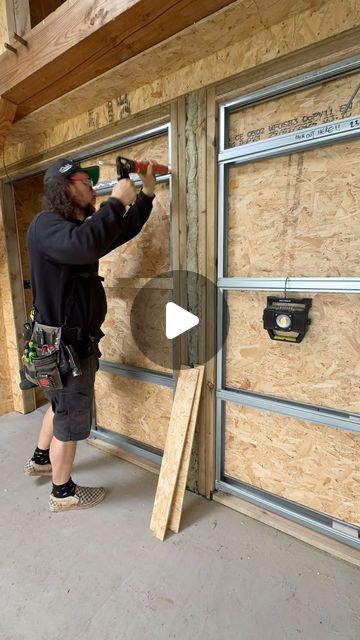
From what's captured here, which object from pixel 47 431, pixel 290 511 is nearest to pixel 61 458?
pixel 47 431

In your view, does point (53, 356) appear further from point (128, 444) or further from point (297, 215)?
point (297, 215)

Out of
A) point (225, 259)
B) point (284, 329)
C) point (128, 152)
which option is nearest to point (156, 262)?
point (225, 259)

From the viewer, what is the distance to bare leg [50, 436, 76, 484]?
1.50 m

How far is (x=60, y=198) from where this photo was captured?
138 centimetres

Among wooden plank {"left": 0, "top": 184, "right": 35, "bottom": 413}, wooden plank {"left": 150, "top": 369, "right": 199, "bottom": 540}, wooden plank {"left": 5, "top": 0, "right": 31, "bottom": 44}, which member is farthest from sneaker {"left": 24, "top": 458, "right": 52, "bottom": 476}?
wooden plank {"left": 5, "top": 0, "right": 31, "bottom": 44}

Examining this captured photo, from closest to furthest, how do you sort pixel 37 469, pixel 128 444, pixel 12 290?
pixel 37 469 < pixel 128 444 < pixel 12 290

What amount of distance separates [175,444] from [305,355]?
76 cm

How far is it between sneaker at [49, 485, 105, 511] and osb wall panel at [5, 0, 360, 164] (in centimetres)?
202

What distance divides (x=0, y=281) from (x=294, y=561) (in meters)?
2.74

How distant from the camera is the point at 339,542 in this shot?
4.28 ft

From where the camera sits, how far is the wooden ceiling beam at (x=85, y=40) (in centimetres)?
107

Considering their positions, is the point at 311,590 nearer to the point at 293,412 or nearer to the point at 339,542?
the point at 339,542

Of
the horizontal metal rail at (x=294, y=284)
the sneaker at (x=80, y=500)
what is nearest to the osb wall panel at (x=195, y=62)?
the horizontal metal rail at (x=294, y=284)

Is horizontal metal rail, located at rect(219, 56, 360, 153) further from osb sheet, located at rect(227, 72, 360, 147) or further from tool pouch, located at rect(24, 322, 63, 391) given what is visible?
tool pouch, located at rect(24, 322, 63, 391)
